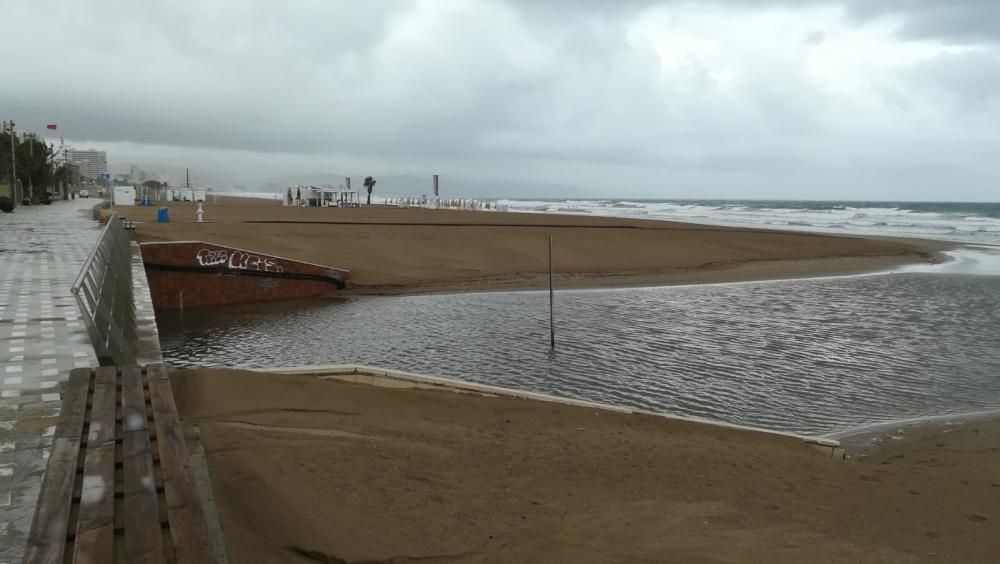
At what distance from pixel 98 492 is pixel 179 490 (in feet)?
1.21

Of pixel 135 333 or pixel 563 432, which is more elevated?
pixel 135 333

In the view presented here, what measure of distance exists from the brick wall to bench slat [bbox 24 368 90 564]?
14.5 metres

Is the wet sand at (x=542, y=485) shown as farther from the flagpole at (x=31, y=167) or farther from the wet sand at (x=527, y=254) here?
the flagpole at (x=31, y=167)

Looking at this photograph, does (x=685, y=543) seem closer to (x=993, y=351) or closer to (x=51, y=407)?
(x=51, y=407)

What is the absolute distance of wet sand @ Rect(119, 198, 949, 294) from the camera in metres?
23.6

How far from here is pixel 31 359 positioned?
6.51m

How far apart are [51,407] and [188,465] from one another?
2460mm

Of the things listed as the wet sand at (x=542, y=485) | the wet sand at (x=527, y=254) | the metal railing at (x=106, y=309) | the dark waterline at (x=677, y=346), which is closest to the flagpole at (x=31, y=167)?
the wet sand at (x=527, y=254)

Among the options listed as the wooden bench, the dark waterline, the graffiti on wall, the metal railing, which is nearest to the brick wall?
the graffiti on wall

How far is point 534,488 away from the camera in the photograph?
18.8 feet

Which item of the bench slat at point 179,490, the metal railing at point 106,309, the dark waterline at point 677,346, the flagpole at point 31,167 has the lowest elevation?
the dark waterline at point 677,346

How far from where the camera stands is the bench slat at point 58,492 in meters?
2.80

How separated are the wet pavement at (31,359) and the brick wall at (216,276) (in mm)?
3039

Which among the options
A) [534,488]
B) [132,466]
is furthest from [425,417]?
Answer: [132,466]
